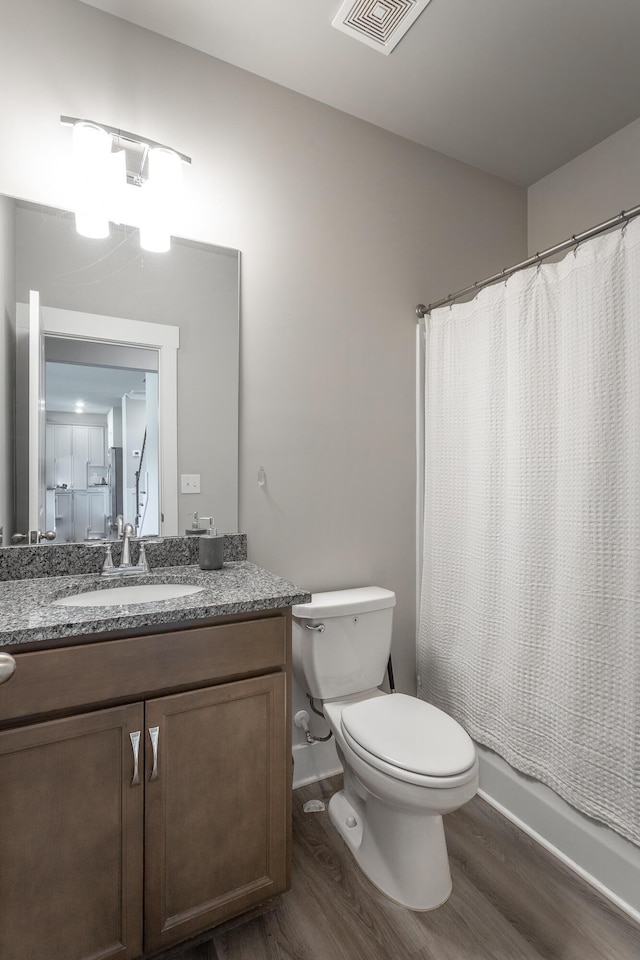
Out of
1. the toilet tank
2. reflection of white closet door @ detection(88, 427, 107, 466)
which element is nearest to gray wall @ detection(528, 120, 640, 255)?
the toilet tank

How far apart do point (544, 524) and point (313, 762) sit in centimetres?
125

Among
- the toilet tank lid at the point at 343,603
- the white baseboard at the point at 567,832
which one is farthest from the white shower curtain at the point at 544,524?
the toilet tank lid at the point at 343,603

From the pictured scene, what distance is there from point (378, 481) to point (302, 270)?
0.89 meters

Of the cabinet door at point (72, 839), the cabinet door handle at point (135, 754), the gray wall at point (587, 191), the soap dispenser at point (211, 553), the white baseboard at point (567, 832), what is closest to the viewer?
the cabinet door at point (72, 839)

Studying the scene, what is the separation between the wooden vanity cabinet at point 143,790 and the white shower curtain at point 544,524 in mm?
872

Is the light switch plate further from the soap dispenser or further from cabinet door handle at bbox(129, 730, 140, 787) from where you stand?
cabinet door handle at bbox(129, 730, 140, 787)

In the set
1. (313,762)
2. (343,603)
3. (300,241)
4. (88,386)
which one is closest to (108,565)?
(88,386)

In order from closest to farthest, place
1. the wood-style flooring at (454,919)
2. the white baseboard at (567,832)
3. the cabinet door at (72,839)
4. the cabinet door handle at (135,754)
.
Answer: the cabinet door at (72,839)
the cabinet door handle at (135,754)
the wood-style flooring at (454,919)
the white baseboard at (567,832)

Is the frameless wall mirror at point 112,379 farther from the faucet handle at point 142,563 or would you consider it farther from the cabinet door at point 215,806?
the cabinet door at point 215,806

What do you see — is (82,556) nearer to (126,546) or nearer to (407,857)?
(126,546)

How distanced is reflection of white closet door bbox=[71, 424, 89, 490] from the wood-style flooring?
49.8 inches

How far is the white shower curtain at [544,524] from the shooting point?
145cm

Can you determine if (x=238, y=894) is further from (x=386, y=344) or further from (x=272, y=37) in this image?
(x=272, y=37)

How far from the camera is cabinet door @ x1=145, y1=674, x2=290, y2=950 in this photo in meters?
1.17
